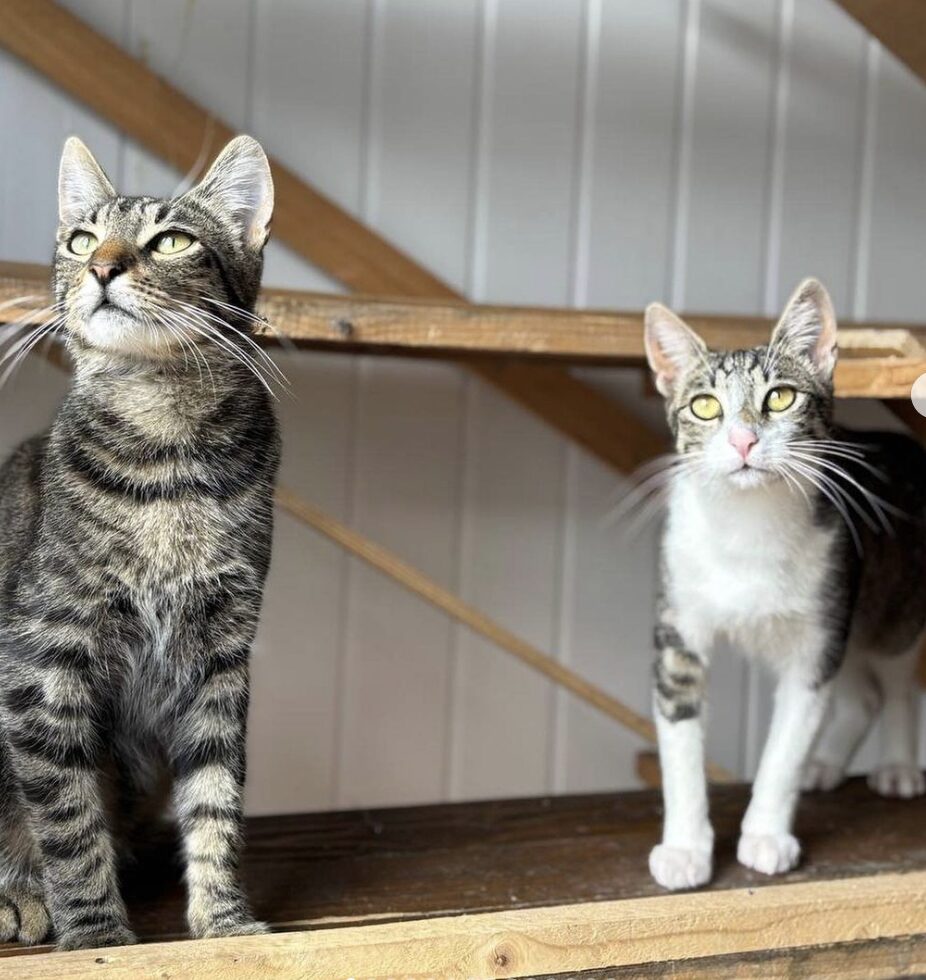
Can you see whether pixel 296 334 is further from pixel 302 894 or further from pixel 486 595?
pixel 486 595

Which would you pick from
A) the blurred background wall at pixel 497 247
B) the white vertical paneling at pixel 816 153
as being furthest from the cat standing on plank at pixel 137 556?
the white vertical paneling at pixel 816 153

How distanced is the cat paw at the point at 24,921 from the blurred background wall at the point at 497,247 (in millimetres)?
947

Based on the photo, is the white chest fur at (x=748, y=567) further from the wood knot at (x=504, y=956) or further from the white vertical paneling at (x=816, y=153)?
the white vertical paneling at (x=816, y=153)

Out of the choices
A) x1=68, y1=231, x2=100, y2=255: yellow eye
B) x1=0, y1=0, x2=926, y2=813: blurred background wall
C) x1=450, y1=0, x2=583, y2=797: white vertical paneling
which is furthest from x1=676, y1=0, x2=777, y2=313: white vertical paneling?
x1=68, y1=231, x2=100, y2=255: yellow eye

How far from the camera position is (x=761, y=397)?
1.45 metres

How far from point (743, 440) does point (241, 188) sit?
61 cm

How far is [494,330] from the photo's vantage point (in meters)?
1.50

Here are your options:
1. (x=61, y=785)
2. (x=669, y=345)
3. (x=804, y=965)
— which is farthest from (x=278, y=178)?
(x=804, y=965)

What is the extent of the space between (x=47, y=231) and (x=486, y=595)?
40.0 inches

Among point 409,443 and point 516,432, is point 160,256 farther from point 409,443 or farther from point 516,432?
point 516,432

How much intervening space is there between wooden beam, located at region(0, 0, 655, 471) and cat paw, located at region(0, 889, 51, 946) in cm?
118

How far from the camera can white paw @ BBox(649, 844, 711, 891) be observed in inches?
58.9

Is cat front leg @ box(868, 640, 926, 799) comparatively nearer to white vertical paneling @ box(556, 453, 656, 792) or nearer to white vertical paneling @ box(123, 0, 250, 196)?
white vertical paneling @ box(556, 453, 656, 792)


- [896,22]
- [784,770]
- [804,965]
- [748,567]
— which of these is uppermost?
[896,22]
